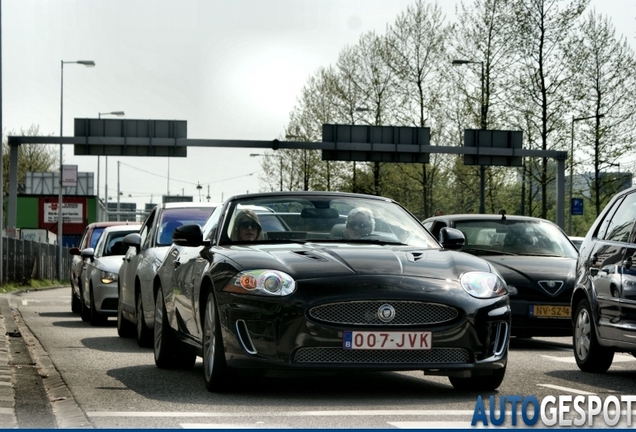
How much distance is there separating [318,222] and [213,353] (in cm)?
159

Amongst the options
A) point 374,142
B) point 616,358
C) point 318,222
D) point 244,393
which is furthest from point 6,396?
point 374,142

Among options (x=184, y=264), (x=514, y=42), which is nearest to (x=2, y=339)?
(x=184, y=264)

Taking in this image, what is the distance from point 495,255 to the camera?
16141 mm

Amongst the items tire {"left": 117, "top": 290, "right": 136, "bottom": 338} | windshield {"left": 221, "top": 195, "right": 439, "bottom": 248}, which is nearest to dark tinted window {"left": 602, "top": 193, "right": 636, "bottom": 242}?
windshield {"left": 221, "top": 195, "right": 439, "bottom": 248}

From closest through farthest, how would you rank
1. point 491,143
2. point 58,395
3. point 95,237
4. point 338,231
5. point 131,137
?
point 58,395 < point 338,231 < point 95,237 < point 491,143 < point 131,137

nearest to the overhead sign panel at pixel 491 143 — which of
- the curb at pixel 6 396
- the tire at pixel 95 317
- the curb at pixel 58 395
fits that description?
the tire at pixel 95 317

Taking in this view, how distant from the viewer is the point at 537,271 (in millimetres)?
15391

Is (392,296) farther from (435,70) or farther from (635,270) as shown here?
(435,70)

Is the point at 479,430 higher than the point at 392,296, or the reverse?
the point at 392,296

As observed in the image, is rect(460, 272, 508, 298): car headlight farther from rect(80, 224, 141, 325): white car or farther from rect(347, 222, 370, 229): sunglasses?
rect(80, 224, 141, 325): white car

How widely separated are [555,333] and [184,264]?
557 cm

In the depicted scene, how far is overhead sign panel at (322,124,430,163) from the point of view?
175 feet

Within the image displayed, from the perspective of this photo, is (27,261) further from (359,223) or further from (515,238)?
(359,223)

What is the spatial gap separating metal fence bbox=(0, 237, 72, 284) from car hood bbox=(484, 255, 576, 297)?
2297 cm
